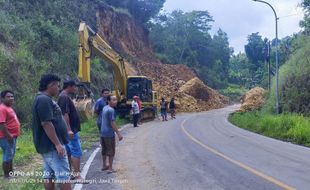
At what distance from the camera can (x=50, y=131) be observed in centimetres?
611

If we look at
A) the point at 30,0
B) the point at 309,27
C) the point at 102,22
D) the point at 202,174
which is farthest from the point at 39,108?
the point at 102,22

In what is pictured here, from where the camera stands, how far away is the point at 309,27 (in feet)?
106

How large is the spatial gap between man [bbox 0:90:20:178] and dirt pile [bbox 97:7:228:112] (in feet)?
126

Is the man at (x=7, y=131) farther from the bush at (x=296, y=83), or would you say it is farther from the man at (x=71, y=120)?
the bush at (x=296, y=83)

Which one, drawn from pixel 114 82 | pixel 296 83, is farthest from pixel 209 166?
pixel 114 82

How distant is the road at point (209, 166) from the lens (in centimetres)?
891

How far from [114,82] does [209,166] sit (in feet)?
66.1

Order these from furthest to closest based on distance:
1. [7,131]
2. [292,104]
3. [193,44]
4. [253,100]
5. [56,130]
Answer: [193,44]
[253,100]
[292,104]
[7,131]
[56,130]

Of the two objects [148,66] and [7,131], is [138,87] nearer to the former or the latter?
[7,131]

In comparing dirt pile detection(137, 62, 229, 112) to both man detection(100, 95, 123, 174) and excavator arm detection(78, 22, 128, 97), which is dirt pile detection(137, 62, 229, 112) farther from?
man detection(100, 95, 123, 174)

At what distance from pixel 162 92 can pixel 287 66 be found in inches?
1025

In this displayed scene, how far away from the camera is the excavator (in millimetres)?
21500

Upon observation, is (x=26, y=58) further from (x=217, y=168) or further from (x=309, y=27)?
(x=309, y=27)

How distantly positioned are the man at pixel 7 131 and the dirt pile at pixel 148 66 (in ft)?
126
